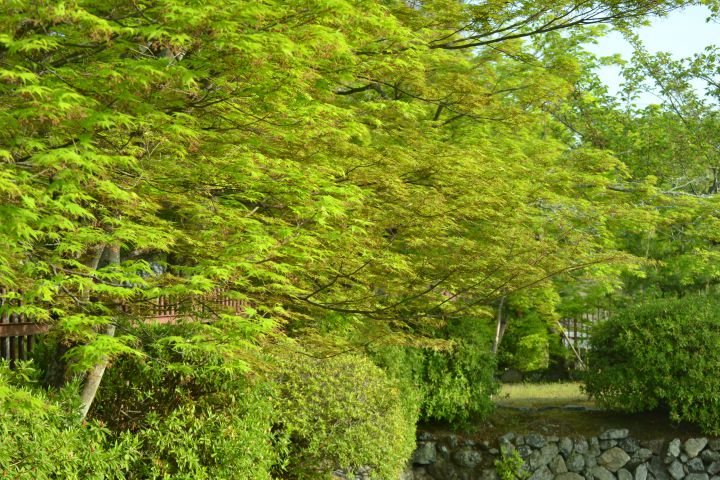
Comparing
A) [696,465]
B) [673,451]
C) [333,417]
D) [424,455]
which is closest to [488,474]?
[424,455]

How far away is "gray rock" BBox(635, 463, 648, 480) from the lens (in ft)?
45.4

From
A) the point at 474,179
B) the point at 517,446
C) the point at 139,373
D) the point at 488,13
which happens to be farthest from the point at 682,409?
→ the point at 139,373

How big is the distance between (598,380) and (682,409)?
142 centimetres

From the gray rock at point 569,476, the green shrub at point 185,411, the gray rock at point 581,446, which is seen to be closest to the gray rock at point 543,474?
the gray rock at point 569,476

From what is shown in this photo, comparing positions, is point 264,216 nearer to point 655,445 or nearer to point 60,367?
point 60,367

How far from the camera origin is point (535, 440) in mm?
14328

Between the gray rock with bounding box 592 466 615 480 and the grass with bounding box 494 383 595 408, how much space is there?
2111mm

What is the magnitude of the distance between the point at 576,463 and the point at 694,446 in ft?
6.31

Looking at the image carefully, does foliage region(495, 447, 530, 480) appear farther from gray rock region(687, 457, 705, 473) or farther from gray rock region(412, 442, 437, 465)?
gray rock region(687, 457, 705, 473)

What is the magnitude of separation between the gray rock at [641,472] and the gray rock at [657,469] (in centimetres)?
9

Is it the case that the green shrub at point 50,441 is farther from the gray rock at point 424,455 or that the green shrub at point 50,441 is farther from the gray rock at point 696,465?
the gray rock at point 696,465

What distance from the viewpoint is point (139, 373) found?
7.59 metres

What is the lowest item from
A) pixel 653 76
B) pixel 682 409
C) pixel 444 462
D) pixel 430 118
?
pixel 444 462

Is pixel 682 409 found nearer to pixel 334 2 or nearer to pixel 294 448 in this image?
pixel 294 448
